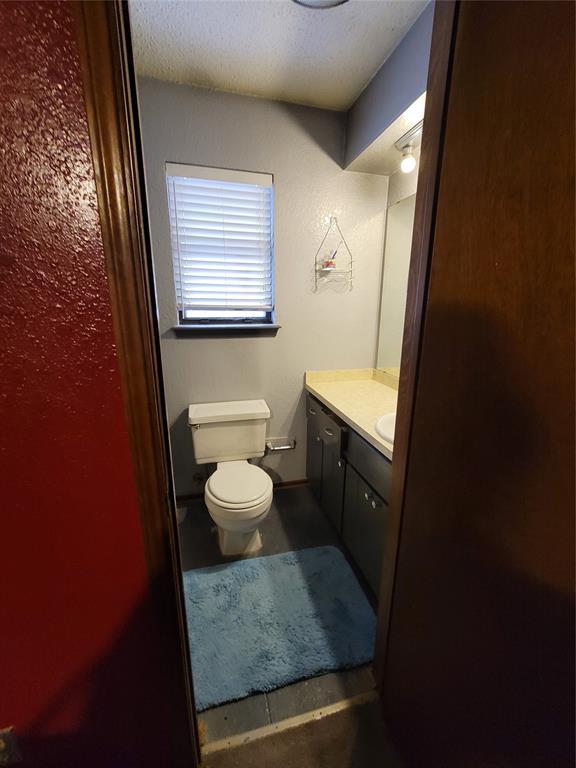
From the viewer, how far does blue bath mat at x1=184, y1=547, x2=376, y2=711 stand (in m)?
1.21

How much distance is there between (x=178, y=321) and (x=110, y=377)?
1492 millimetres

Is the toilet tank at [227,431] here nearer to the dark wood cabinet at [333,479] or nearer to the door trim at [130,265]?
the dark wood cabinet at [333,479]

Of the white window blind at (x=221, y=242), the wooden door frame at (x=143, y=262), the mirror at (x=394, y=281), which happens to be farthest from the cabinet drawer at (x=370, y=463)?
the white window blind at (x=221, y=242)

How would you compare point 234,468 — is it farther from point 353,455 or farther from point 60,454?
point 60,454

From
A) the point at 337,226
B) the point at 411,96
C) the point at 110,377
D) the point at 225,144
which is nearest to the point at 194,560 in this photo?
the point at 110,377

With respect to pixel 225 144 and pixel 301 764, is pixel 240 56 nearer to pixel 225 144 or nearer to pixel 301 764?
pixel 225 144

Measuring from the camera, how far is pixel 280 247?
1958 mm

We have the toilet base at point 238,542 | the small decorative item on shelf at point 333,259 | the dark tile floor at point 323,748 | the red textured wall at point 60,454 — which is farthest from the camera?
the small decorative item on shelf at point 333,259

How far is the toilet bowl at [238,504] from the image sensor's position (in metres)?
1.57

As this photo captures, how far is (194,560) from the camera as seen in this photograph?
1.75 m

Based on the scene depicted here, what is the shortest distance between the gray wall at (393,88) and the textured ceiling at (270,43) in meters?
0.04

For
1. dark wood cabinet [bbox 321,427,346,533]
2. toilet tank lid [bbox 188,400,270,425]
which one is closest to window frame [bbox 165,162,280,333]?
toilet tank lid [bbox 188,400,270,425]

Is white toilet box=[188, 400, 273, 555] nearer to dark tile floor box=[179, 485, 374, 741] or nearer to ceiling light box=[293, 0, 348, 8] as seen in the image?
dark tile floor box=[179, 485, 374, 741]

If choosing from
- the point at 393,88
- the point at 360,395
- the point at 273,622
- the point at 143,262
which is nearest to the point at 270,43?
the point at 393,88
